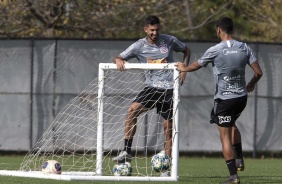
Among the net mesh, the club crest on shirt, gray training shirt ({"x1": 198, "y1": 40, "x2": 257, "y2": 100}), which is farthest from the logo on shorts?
the net mesh

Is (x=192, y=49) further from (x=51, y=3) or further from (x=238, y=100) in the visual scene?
(x=238, y=100)

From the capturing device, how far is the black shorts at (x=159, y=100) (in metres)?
12.2

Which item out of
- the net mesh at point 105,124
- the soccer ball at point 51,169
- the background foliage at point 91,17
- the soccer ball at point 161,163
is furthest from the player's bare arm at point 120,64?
the background foliage at point 91,17

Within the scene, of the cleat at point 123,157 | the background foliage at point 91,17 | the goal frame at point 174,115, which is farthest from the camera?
the background foliage at point 91,17

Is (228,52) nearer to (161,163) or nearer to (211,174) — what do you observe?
(161,163)

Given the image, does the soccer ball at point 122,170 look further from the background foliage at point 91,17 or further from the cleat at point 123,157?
the background foliage at point 91,17

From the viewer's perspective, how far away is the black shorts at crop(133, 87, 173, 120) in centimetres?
1223

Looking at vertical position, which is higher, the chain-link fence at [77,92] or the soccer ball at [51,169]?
the chain-link fence at [77,92]

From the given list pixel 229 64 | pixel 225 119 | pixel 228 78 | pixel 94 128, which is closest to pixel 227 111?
pixel 225 119

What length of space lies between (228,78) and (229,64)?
0.18m

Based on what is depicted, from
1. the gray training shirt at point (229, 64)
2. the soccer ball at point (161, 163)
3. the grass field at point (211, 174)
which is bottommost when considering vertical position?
the grass field at point (211, 174)

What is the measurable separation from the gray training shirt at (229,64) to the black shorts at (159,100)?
1500mm

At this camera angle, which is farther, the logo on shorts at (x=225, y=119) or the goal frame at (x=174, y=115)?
the goal frame at (x=174, y=115)

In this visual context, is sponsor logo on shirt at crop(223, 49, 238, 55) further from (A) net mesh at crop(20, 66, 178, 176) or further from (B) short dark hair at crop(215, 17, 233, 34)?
(A) net mesh at crop(20, 66, 178, 176)
